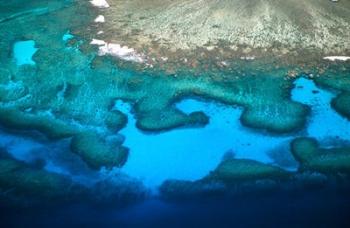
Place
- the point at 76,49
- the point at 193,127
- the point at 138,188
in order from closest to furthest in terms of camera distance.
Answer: the point at 138,188
the point at 193,127
the point at 76,49

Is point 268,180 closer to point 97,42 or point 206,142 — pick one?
point 206,142

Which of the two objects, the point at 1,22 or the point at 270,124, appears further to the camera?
the point at 1,22

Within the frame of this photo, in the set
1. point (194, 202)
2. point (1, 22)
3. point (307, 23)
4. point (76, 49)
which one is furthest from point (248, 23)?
point (1, 22)

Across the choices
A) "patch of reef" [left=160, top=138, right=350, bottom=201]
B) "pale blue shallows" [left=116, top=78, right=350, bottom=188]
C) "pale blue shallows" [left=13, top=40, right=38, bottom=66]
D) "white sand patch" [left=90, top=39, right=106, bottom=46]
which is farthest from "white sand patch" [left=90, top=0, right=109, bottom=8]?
"patch of reef" [left=160, top=138, right=350, bottom=201]

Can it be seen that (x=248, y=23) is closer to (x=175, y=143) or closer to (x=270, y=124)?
(x=270, y=124)

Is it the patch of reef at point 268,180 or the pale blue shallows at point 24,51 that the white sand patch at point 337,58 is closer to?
the patch of reef at point 268,180

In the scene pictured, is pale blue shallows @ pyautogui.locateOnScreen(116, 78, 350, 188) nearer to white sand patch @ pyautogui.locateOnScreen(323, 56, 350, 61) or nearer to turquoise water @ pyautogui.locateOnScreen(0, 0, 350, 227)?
turquoise water @ pyautogui.locateOnScreen(0, 0, 350, 227)
